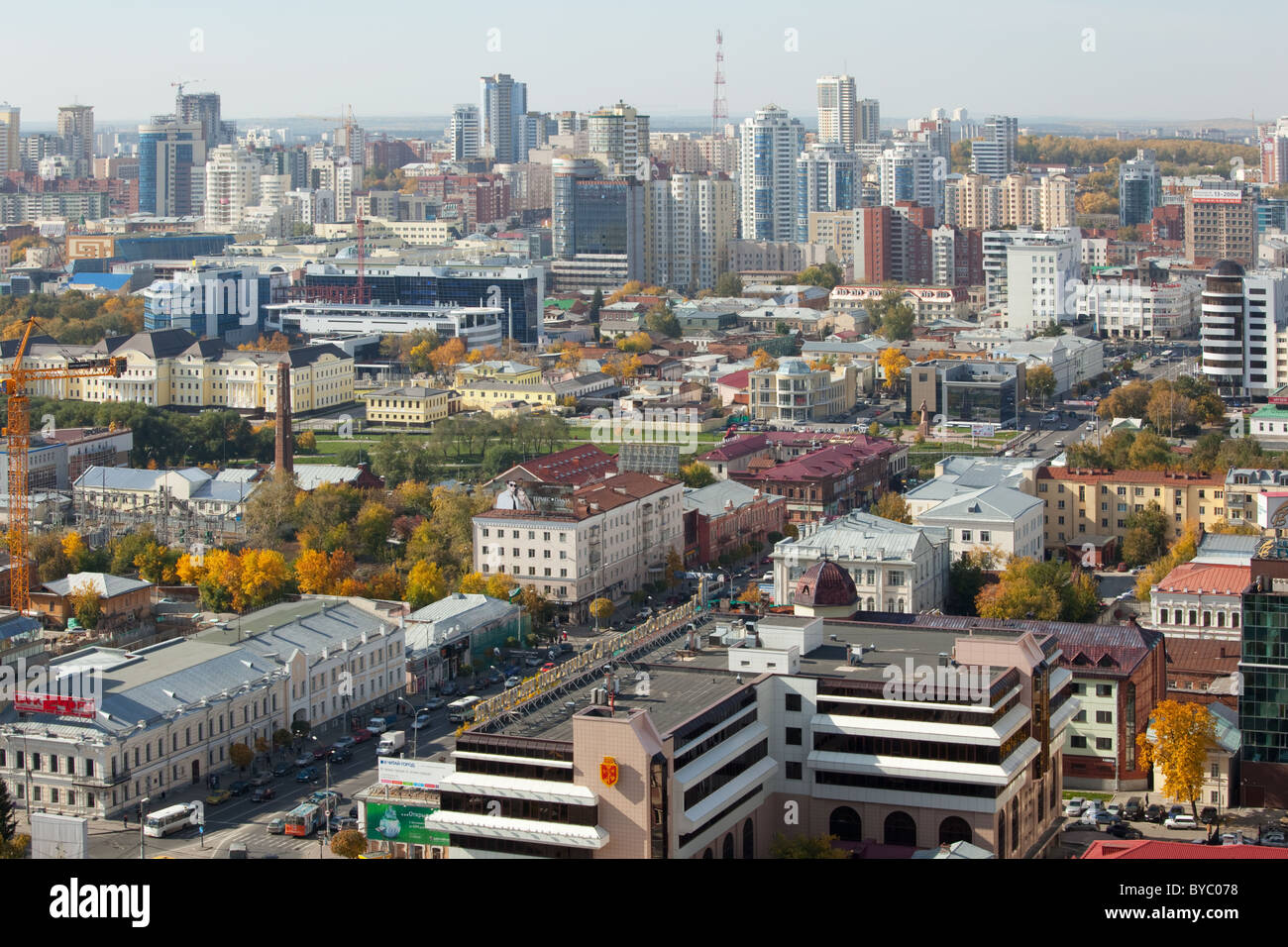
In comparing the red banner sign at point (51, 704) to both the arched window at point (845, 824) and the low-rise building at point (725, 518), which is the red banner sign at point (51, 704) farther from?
the low-rise building at point (725, 518)

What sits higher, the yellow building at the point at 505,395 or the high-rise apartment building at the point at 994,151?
the high-rise apartment building at the point at 994,151

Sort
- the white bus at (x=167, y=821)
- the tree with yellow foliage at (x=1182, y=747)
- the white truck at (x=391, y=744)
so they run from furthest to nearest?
the white truck at (x=391, y=744) < the tree with yellow foliage at (x=1182, y=747) < the white bus at (x=167, y=821)

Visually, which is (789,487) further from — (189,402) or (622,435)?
(189,402)

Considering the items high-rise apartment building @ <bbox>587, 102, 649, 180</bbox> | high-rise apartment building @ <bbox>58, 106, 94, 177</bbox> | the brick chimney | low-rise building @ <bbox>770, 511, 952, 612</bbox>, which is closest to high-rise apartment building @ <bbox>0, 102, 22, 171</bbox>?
high-rise apartment building @ <bbox>58, 106, 94, 177</bbox>

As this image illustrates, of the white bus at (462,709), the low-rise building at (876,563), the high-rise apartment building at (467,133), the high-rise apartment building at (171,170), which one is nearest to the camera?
the white bus at (462,709)

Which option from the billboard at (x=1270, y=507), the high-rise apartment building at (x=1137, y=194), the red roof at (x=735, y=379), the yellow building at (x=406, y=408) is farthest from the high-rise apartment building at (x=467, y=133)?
the billboard at (x=1270, y=507)

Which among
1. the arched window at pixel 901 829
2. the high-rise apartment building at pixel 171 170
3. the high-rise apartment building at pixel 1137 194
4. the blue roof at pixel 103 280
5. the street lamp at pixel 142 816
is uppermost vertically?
the high-rise apartment building at pixel 171 170
